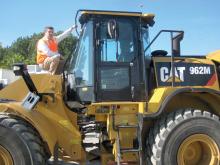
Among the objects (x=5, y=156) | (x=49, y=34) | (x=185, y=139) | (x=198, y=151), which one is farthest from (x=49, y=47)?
(x=198, y=151)

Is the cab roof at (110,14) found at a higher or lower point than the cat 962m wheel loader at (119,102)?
higher

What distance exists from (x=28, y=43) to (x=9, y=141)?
192 ft

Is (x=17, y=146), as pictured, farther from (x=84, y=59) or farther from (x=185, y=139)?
(x=185, y=139)

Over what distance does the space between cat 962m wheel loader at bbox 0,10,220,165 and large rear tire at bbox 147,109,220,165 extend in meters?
0.02

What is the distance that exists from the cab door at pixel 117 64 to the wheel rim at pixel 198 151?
3.74ft

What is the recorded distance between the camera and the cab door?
7.29m

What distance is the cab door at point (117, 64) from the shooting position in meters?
7.29

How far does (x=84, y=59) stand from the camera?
24.6ft

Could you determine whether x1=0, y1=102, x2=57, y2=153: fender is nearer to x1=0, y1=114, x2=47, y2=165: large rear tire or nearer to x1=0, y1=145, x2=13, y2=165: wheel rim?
x1=0, y1=114, x2=47, y2=165: large rear tire

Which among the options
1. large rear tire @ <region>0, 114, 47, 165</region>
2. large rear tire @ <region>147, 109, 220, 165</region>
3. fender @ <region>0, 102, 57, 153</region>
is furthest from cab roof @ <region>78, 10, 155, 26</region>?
large rear tire @ <region>0, 114, 47, 165</region>

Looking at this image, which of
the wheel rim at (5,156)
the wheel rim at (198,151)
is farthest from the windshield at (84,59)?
the wheel rim at (198,151)

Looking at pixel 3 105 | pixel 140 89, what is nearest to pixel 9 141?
pixel 3 105

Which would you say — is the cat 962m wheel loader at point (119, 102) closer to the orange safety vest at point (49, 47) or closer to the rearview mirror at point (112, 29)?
the rearview mirror at point (112, 29)

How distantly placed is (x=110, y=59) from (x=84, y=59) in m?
0.48
